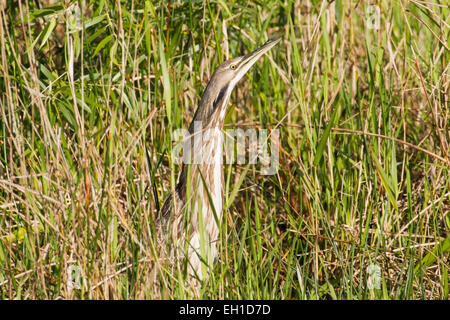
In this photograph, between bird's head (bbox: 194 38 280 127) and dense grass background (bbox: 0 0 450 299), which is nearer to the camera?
dense grass background (bbox: 0 0 450 299)

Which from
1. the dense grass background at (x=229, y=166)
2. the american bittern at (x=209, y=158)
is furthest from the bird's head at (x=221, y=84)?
the dense grass background at (x=229, y=166)

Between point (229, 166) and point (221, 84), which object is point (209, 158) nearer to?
point (229, 166)

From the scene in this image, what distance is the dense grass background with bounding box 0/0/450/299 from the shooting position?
226cm

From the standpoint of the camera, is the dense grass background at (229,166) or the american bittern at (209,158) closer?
the dense grass background at (229,166)

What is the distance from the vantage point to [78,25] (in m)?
2.65

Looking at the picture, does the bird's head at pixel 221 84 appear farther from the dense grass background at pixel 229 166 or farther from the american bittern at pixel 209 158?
the dense grass background at pixel 229 166

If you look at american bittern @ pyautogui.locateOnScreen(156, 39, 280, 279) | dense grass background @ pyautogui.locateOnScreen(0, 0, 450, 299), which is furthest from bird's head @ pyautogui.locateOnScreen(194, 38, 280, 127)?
dense grass background @ pyautogui.locateOnScreen(0, 0, 450, 299)

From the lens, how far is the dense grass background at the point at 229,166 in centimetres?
226

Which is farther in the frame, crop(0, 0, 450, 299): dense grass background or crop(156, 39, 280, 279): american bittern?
crop(156, 39, 280, 279): american bittern

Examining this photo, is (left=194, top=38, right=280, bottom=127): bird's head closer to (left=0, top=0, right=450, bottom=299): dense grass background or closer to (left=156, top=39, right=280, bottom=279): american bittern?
(left=156, top=39, right=280, bottom=279): american bittern

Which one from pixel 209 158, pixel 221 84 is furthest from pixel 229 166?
pixel 221 84

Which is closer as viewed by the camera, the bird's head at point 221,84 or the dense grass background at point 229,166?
the dense grass background at point 229,166

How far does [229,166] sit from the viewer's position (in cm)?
269
